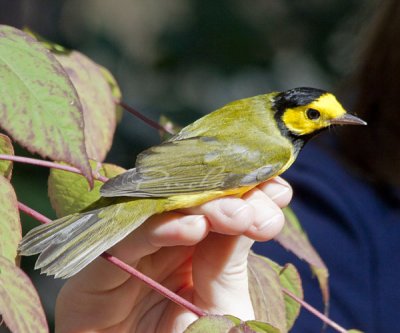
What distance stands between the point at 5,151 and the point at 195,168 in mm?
406

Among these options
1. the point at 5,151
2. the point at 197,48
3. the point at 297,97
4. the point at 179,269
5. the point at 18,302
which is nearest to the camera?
the point at 18,302

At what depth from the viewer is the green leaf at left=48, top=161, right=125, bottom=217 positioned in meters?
0.86

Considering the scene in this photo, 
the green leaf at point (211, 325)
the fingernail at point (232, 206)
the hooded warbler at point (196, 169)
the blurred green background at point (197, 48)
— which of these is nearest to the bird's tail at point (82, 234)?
the hooded warbler at point (196, 169)

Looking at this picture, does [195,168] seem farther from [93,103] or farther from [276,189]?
[93,103]

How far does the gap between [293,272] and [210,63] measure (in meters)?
4.05

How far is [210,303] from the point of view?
1.05m

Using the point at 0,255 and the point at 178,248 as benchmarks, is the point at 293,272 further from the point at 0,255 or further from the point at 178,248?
the point at 0,255

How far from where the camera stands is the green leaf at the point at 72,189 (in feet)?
2.82

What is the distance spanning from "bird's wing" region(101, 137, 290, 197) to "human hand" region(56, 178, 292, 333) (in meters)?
0.05

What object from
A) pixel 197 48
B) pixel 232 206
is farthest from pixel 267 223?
pixel 197 48

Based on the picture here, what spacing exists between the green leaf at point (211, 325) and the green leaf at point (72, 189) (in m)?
0.28

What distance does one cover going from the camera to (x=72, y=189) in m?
0.88

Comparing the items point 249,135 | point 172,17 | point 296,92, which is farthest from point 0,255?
point 172,17

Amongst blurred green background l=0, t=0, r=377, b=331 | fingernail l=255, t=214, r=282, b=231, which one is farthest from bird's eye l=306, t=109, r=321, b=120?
blurred green background l=0, t=0, r=377, b=331
